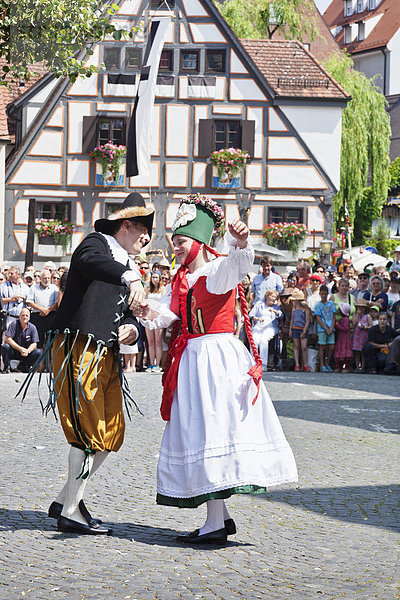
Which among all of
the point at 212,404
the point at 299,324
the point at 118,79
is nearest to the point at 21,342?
the point at 299,324

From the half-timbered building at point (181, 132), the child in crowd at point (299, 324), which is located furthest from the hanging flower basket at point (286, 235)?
the child in crowd at point (299, 324)

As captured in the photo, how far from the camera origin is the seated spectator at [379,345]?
60.7ft

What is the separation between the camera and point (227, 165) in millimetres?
33688

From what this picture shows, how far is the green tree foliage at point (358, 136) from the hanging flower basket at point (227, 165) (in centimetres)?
760

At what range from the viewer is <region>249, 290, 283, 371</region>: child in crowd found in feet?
61.9

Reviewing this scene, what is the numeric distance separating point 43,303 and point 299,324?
458cm

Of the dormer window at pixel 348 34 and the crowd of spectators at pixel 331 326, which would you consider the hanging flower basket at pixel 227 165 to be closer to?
the crowd of spectators at pixel 331 326

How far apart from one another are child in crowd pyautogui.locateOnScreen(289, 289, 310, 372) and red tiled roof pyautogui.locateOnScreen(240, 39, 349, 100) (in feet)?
53.4

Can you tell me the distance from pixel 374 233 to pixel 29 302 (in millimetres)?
40346

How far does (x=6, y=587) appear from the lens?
479 cm

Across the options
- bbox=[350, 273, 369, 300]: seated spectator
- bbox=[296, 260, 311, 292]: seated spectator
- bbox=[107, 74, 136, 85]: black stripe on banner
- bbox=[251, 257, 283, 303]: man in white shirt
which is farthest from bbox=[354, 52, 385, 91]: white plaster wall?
bbox=[350, 273, 369, 300]: seated spectator

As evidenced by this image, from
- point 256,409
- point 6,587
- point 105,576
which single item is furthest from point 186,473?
point 6,587

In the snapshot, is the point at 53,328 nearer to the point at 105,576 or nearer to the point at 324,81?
the point at 105,576

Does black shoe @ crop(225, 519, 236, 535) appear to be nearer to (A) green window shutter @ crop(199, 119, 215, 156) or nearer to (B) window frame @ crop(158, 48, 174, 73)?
(A) green window shutter @ crop(199, 119, 215, 156)
